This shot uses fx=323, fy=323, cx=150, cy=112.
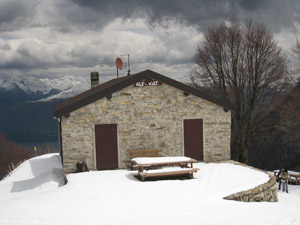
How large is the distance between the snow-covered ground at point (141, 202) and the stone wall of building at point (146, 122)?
4.45 feet

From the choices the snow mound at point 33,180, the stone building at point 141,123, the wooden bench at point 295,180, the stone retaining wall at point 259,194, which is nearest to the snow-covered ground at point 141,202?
the snow mound at point 33,180

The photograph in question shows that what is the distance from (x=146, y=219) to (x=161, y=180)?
13.6 feet

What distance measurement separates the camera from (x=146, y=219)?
7316 millimetres

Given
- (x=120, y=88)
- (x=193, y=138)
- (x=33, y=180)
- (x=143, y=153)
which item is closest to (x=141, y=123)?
(x=143, y=153)

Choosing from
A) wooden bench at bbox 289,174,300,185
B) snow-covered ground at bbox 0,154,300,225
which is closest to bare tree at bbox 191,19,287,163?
wooden bench at bbox 289,174,300,185

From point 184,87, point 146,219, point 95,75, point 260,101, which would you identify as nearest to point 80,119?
point 184,87

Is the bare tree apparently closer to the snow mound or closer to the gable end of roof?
the gable end of roof

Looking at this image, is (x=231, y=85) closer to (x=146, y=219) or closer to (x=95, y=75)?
(x=95, y=75)

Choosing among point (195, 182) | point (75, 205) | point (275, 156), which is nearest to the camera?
point (75, 205)

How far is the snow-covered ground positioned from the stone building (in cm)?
119

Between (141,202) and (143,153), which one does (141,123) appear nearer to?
(143,153)

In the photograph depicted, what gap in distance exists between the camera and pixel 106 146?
13.4 m

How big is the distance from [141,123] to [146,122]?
225mm

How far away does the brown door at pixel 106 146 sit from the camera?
1333cm
